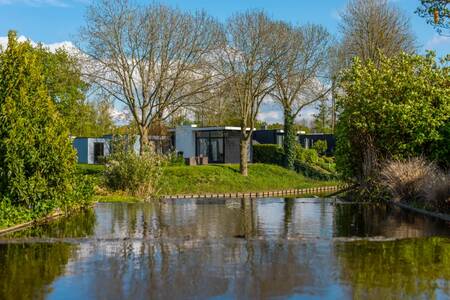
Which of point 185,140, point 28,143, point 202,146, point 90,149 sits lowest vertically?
point 28,143

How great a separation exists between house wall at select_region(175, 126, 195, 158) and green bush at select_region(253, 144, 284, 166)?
5.70 metres

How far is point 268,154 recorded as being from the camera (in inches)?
1967

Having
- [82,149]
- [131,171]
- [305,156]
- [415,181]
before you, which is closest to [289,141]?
[305,156]

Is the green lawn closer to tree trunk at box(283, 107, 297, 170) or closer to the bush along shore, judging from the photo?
tree trunk at box(283, 107, 297, 170)

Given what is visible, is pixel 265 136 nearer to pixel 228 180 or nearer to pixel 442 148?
pixel 228 180

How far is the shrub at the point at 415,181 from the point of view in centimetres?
1534

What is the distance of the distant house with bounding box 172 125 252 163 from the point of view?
50094 millimetres

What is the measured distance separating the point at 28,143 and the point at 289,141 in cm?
3471

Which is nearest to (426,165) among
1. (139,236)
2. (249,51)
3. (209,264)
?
(139,236)

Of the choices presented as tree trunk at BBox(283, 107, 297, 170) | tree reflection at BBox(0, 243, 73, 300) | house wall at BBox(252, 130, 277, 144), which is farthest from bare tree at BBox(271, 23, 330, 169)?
tree reflection at BBox(0, 243, 73, 300)

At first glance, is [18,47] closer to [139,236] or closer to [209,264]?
[139,236]

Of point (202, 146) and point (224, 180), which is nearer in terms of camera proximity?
point (224, 180)

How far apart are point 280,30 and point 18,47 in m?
27.6

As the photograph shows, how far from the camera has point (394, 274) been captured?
770 cm
